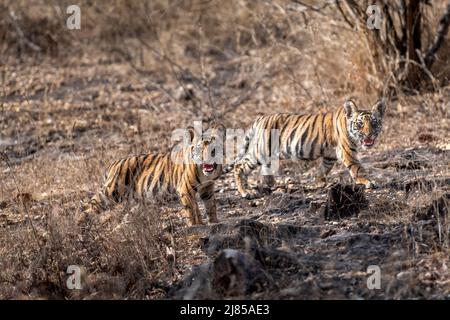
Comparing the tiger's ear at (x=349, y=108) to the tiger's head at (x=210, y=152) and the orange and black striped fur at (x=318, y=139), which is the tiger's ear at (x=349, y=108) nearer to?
the orange and black striped fur at (x=318, y=139)

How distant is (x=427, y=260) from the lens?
225 inches

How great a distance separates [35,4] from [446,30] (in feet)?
25.7

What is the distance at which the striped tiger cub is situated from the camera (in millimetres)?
6750

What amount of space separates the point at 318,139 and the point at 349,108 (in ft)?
1.64

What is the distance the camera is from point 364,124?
7551 millimetres

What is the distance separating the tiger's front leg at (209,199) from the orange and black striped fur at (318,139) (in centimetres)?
100

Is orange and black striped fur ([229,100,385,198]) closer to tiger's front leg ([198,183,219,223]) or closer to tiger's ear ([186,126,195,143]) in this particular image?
tiger's front leg ([198,183,219,223])

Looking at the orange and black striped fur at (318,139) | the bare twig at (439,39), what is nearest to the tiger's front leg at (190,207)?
the orange and black striped fur at (318,139)

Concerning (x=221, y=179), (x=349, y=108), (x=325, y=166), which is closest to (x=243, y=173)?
(x=221, y=179)

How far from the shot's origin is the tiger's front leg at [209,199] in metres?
6.84

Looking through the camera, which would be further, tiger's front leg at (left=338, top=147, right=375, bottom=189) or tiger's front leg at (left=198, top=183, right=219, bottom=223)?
tiger's front leg at (left=338, top=147, right=375, bottom=189)

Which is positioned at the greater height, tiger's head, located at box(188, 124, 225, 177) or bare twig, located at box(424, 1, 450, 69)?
bare twig, located at box(424, 1, 450, 69)

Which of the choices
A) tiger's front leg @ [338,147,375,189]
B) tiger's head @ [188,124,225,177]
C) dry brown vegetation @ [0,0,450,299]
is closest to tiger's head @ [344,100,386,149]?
tiger's front leg @ [338,147,375,189]

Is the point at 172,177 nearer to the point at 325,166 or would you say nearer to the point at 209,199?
the point at 209,199
